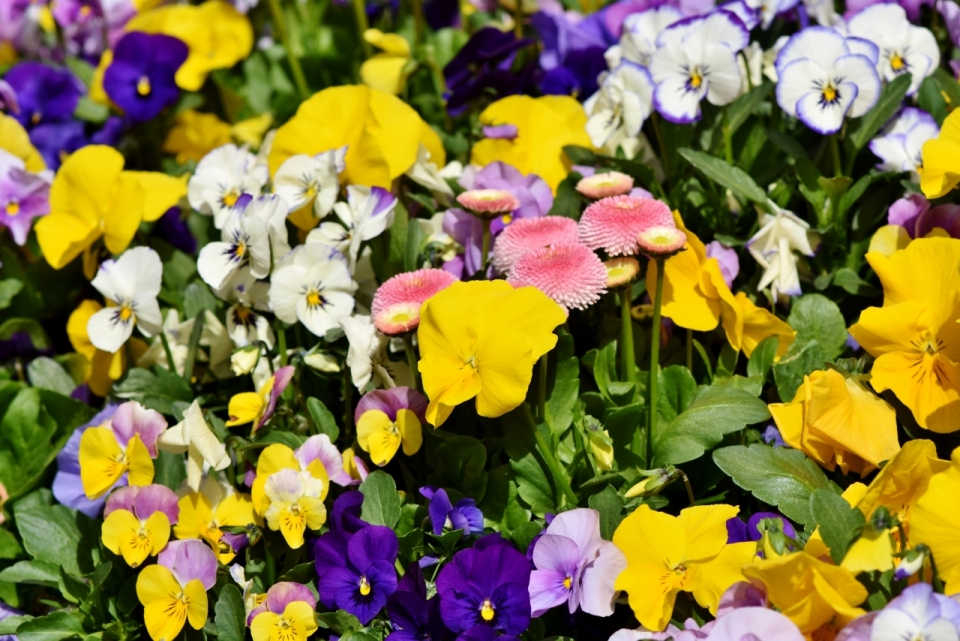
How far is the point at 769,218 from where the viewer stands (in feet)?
4.64

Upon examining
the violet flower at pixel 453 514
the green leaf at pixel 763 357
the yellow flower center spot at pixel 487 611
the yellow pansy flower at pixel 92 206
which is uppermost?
the yellow pansy flower at pixel 92 206

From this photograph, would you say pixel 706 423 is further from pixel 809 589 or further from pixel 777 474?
pixel 809 589

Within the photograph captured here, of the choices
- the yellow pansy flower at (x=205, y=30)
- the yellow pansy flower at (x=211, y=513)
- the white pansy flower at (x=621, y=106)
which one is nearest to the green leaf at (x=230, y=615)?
the yellow pansy flower at (x=211, y=513)

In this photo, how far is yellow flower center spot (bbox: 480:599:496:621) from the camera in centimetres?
107

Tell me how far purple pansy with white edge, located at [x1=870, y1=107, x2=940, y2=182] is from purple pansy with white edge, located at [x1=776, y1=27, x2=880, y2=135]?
0.08 metres

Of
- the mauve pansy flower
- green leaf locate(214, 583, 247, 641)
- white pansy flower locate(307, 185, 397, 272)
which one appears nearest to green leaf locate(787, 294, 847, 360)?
white pansy flower locate(307, 185, 397, 272)

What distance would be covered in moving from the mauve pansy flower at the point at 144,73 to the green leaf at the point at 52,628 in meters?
1.16

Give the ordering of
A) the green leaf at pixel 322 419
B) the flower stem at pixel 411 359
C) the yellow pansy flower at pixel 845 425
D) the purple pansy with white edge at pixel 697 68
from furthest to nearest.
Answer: the purple pansy with white edge at pixel 697 68, the green leaf at pixel 322 419, the flower stem at pixel 411 359, the yellow pansy flower at pixel 845 425

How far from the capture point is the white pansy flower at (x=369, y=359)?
4.25 feet

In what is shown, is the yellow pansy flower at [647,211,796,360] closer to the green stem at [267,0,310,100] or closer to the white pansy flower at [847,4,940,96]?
the white pansy flower at [847,4,940,96]

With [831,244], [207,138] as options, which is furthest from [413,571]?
[207,138]

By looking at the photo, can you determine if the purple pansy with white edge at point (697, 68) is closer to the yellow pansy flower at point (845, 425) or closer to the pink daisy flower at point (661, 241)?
the pink daisy flower at point (661, 241)

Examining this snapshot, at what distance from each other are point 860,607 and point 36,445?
1340mm

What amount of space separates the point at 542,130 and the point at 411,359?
2.17ft
